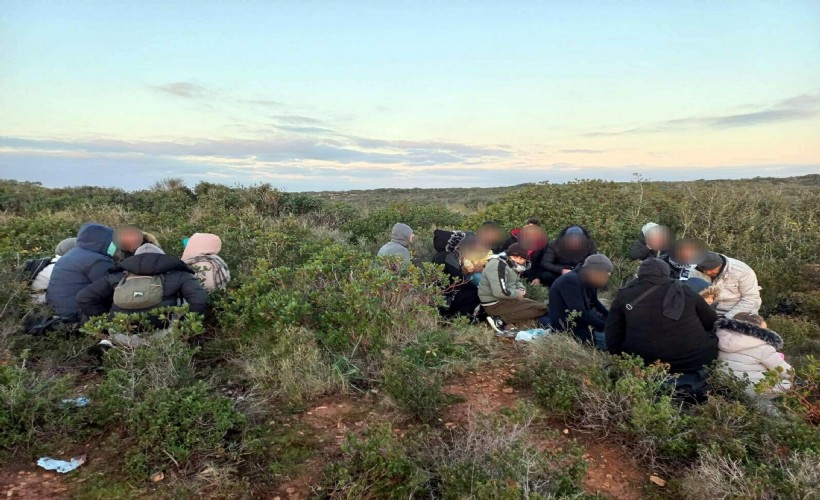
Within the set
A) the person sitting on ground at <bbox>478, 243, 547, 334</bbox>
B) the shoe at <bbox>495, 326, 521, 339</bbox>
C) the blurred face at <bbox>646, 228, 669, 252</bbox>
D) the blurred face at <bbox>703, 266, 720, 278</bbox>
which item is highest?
the blurred face at <bbox>646, 228, 669, 252</bbox>

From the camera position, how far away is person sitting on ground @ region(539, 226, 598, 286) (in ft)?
21.6

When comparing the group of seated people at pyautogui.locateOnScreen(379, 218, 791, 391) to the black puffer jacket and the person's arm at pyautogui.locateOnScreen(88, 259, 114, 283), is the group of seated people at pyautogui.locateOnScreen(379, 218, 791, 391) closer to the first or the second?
the black puffer jacket

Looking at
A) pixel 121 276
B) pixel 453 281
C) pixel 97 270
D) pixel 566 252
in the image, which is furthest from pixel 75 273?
pixel 566 252

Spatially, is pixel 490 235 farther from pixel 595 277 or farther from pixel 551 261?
pixel 595 277

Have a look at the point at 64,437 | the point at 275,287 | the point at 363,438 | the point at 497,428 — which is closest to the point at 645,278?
the point at 497,428

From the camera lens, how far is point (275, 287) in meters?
4.97

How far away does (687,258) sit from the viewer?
4934 millimetres

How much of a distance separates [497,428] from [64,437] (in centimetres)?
254

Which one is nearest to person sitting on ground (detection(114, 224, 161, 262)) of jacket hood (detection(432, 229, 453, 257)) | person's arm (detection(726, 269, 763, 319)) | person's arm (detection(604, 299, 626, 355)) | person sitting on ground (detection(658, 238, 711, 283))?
jacket hood (detection(432, 229, 453, 257))

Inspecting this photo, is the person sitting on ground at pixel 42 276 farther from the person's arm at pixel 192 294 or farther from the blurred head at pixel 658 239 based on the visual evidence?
the blurred head at pixel 658 239

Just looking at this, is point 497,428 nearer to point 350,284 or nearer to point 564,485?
point 564,485

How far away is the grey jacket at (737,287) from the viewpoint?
4754 millimetres

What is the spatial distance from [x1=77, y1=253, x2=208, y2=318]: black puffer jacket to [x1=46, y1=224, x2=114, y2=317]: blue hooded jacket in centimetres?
54

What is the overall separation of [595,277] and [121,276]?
4.07 meters
